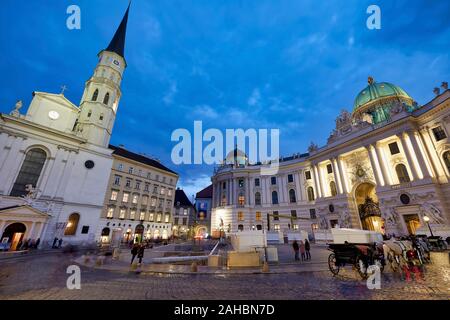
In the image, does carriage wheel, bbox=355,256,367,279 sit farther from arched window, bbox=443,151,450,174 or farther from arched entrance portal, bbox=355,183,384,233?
arched entrance portal, bbox=355,183,384,233

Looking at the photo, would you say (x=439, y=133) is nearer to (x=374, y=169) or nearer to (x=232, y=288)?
(x=374, y=169)

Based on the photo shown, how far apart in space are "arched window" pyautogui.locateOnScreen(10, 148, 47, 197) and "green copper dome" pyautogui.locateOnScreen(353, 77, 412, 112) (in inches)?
2384

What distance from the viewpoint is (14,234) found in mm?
23453

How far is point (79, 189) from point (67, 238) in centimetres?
749

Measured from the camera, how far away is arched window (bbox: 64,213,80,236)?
29.0 metres

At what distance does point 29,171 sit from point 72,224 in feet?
32.4

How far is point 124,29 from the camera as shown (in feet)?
153

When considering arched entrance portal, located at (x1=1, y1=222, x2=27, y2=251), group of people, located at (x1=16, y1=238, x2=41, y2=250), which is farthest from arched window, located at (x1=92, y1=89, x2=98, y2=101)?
group of people, located at (x1=16, y1=238, x2=41, y2=250)

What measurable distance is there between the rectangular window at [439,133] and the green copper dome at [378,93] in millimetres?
16509

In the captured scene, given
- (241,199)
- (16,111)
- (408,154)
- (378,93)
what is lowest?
(241,199)

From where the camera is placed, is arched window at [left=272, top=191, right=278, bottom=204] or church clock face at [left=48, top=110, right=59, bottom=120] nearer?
church clock face at [left=48, top=110, right=59, bottom=120]

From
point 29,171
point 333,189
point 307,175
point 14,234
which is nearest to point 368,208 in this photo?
point 333,189

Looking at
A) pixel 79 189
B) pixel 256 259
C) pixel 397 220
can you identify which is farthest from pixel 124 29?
pixel 397 220

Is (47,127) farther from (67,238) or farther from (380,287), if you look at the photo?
(380,287)
